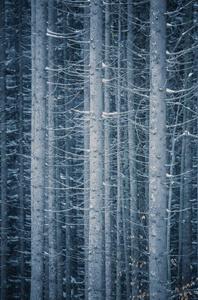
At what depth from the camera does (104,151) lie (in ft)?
21.8

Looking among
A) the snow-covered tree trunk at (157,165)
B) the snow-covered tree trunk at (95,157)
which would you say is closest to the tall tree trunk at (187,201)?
the snow-covered tree trunk at (95,157)

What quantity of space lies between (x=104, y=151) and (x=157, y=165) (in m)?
1.77

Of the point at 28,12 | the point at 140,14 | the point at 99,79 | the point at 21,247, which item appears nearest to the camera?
the point at 99,79

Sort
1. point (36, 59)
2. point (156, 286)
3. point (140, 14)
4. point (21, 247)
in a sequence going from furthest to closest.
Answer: point (21, 247)
point (140, 14)
point (36, 59)
point (156, 286)

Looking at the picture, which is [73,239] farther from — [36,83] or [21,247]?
[36,83]

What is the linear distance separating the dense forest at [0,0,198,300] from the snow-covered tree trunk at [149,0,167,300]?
0.7 inches

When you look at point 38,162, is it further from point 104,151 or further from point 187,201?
point 187,201

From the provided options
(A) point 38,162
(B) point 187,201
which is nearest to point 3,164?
(A) point 38,162

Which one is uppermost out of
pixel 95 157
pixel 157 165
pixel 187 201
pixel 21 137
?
pixel 21 137

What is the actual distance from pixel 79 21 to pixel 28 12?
2.18m

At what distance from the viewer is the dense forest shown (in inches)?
210

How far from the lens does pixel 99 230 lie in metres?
6.15

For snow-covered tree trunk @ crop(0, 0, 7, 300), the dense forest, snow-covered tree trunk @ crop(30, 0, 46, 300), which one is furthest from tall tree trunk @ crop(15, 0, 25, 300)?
snow-covered tree trunk @ crop(30, 0, 46, 300)

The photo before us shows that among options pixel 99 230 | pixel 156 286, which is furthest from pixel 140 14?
pixel 156 286
